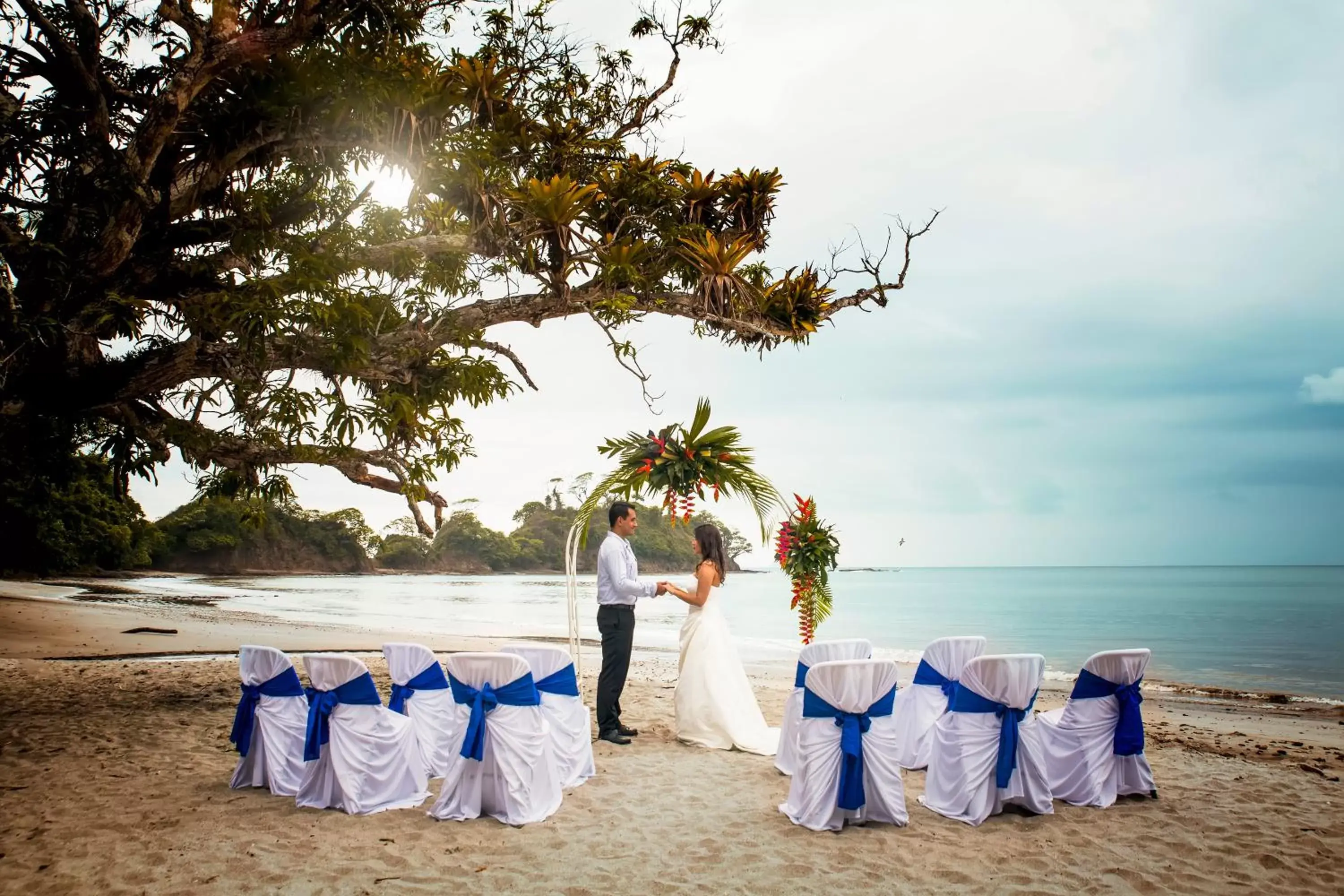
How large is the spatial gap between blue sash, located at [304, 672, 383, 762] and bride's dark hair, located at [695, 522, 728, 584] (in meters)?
2.83

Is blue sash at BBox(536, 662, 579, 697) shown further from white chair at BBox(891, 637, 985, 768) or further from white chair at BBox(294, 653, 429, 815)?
white chair at BBox(891, 637, 985, 768)

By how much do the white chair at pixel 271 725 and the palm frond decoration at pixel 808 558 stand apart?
12.6 feet

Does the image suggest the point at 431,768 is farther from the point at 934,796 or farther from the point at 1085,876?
the point at 1085,876

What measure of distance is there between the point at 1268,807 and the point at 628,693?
20.5ft

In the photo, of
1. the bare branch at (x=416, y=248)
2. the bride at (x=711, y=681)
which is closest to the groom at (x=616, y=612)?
the bride at (x=711, y=681)

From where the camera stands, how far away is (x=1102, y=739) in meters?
4.88

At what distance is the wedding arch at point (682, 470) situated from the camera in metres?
6.78

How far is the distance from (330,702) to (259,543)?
62.3 metres

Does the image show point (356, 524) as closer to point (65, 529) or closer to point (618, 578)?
point (65, 529)

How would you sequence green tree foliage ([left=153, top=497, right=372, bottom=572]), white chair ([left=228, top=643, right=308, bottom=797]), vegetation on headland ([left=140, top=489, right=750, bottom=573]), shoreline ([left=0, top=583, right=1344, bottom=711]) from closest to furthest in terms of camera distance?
white chair ([left=228, top=643, right=308, bottom=797]), shoreline ([left=0, top=583, right=1344, bottom=711]), vegetation on headland ([left=140, top=489, right=750, bottom=573]), green tree foliage ([left=153, top=497, right=372, bottom=572])

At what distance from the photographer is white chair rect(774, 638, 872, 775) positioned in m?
5.51

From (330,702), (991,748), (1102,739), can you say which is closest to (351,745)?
(330,702)

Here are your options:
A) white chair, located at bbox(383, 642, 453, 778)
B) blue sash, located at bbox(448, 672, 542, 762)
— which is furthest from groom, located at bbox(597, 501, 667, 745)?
blue sash, located at bbox(448, 672, 542, 762)

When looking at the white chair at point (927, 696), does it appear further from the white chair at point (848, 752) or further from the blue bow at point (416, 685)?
the blue bow at point (416, 685)
